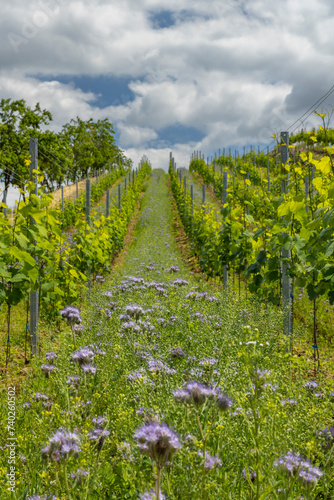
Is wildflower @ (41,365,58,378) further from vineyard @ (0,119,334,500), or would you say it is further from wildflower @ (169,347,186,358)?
wildflower @ (169,347,186,358)

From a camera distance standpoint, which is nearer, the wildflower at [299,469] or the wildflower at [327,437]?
the wildflower at [299,469]

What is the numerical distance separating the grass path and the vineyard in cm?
1

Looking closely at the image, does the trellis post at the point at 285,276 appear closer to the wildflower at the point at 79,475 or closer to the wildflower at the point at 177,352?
the wildflower at the point at 177,352

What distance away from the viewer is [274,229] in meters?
4.43

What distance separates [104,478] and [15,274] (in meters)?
2.94

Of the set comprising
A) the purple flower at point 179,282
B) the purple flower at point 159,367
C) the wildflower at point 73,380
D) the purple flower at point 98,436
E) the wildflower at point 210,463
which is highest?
the purple flower at point 179,282

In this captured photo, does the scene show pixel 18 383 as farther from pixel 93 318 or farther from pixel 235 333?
pixel 235 333

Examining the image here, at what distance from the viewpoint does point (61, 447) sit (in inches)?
70.1

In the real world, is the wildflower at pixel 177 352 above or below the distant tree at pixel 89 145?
below

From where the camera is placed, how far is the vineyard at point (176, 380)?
177cm

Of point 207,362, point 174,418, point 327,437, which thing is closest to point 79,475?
point 174,418

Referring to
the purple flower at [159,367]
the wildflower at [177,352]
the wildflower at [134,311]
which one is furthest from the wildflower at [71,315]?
the purple flower at [159,367]

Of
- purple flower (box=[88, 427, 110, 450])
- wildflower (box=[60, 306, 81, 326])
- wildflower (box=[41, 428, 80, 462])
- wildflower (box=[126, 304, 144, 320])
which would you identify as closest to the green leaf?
wildflower (box=[60, 306, 81, 326])

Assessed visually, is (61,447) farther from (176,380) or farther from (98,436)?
(176,380)
